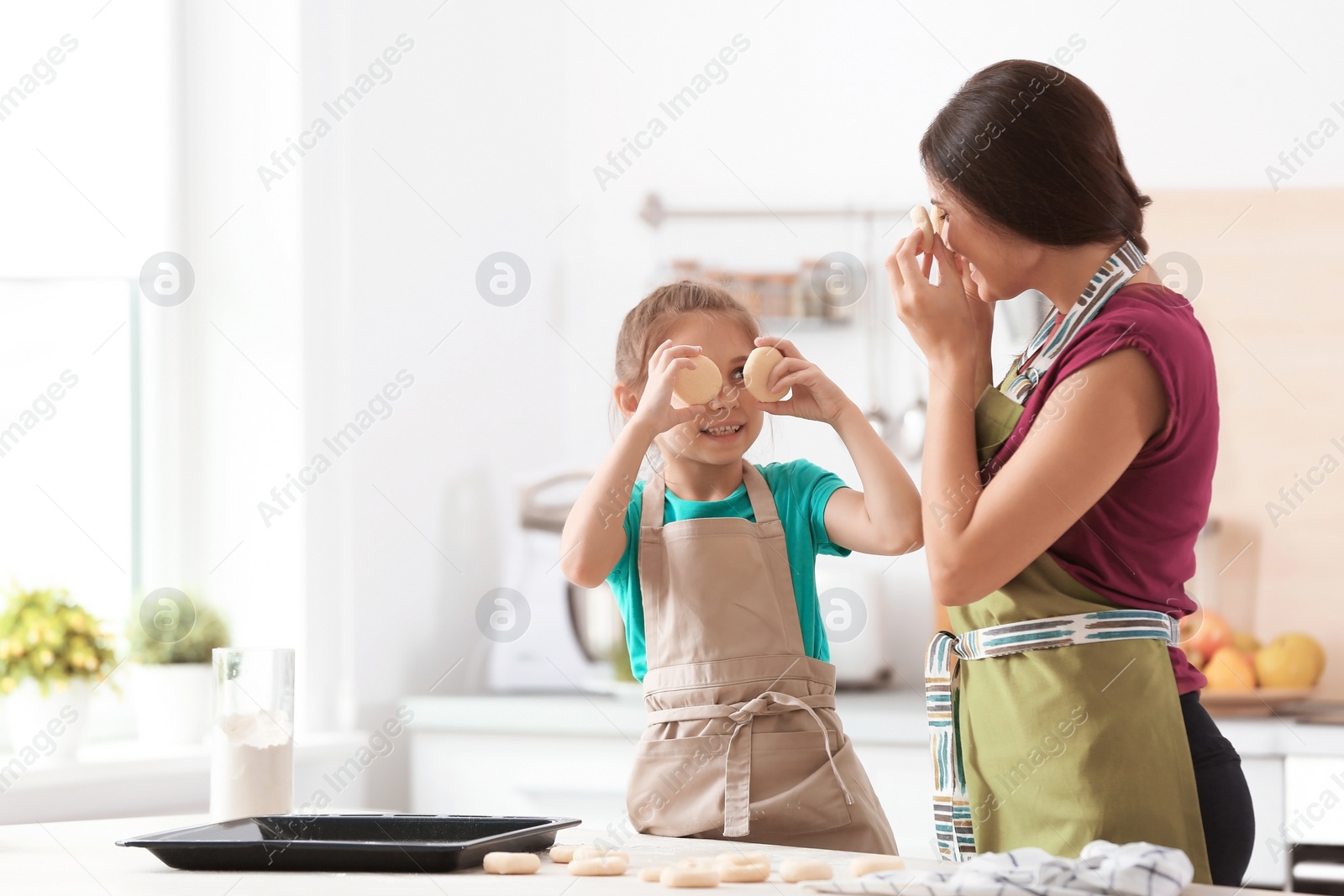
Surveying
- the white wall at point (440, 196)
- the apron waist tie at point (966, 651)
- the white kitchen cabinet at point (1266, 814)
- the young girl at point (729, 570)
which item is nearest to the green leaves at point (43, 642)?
the white wall at point (440, 196)

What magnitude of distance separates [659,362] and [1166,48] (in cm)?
170

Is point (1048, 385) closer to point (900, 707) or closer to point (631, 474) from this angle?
point (631, 474)

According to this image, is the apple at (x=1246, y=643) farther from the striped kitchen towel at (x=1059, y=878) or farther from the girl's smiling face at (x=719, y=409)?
the striped kitchen towel at (x=1059, y=878)

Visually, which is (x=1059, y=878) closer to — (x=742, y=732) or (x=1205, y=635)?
(x=742, y=732)

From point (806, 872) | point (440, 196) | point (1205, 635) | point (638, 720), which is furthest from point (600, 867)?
point (440, 196)

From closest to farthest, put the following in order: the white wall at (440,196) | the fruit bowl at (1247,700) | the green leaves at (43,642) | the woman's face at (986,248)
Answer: the woman's face at (986,248)
the green leaves at (43,642)
the fruit bowl at (1247,700)
the white wall at (440,196)

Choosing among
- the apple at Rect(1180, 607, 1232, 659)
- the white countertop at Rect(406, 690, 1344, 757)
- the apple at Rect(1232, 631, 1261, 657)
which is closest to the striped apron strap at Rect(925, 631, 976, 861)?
the white countertop at Rect(406, 690, 1344, 757)

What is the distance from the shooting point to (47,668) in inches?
78.6

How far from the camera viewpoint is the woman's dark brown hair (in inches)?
43.0

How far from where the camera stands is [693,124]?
288 centimetres

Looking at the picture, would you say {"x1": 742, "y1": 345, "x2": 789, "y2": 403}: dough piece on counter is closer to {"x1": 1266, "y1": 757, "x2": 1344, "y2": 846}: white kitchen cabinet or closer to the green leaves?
{"x1": 1266, "y1": 757, "x2": 1344, "y2": 846}: white kitchen cabinet

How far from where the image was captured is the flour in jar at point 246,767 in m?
1.25

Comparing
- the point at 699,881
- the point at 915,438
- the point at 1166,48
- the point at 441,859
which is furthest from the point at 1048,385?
the point at 1166,48

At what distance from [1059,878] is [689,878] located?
0.24m
